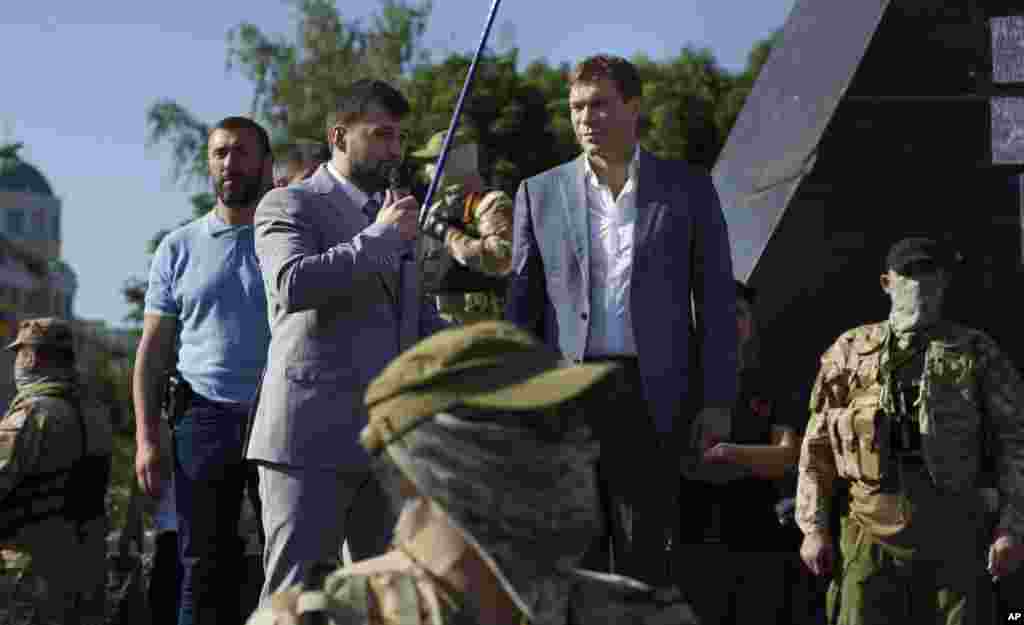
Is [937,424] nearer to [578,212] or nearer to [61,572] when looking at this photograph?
[578,212]

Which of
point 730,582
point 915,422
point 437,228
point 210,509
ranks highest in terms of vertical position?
point 437,228

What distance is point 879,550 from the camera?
7148 mm

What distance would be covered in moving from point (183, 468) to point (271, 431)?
1.21 metres

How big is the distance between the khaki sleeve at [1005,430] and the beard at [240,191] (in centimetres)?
273

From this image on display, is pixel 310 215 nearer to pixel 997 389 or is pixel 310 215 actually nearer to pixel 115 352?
pixel 997 389

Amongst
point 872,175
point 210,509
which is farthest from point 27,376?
point 872,175

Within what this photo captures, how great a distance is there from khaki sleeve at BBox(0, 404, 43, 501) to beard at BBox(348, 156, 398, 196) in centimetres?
307

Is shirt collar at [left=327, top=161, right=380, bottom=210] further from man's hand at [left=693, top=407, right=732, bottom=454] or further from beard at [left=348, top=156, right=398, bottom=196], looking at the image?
man's hand at [left=693, top=407, right=732, bottom=454]

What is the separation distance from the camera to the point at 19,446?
8391 mm

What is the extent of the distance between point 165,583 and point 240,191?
2.04m

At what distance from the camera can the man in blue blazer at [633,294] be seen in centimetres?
574

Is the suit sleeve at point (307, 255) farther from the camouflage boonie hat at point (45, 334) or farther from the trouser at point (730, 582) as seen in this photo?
the camouflage boonie hat at point (45, 334)

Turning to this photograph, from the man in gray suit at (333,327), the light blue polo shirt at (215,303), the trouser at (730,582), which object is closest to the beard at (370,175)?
the man in gray suit at (333,327)

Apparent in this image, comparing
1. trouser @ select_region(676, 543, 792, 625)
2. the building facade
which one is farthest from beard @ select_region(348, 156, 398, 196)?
the building facade
